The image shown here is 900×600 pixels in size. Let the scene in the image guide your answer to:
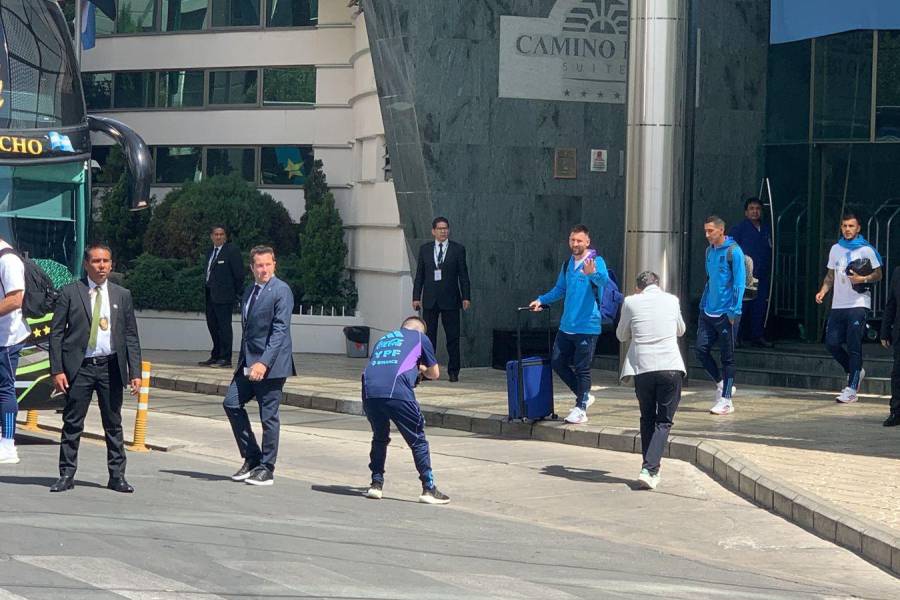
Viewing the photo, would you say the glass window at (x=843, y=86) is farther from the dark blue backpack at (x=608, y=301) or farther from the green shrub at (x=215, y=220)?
the green shrub at (x=215, y=220)

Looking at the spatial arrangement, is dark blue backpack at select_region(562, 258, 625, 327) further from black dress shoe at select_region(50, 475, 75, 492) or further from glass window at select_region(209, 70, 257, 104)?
glass window at select_region(209, 70, 257, 104)

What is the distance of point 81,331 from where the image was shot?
419 inches

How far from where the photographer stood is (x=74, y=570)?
7562mm

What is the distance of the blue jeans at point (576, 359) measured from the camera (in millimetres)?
14219

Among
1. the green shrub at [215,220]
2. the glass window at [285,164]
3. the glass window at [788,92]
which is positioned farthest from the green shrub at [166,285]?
the glass window at [788,92]

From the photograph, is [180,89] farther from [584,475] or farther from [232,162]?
[584,475]

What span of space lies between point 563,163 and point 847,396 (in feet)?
20.7

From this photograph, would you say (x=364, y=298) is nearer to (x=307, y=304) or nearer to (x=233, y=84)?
(x=307, y=304)

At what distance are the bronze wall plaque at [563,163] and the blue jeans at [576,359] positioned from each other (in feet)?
22.6

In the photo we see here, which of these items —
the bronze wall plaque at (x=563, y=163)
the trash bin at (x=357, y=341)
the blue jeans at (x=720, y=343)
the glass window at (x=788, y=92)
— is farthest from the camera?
the trash bin at (x=357, y=341)

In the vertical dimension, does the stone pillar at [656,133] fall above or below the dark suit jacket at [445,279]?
above

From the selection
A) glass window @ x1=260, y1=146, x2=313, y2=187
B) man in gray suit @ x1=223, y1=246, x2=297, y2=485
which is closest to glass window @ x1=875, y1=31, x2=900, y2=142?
man in gray suit @ x1=223, y1=246, x2=297, y2=485

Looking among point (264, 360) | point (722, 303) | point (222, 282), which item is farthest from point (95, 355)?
point (222, 282)

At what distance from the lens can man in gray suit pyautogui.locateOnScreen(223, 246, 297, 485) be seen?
11.2 meters
